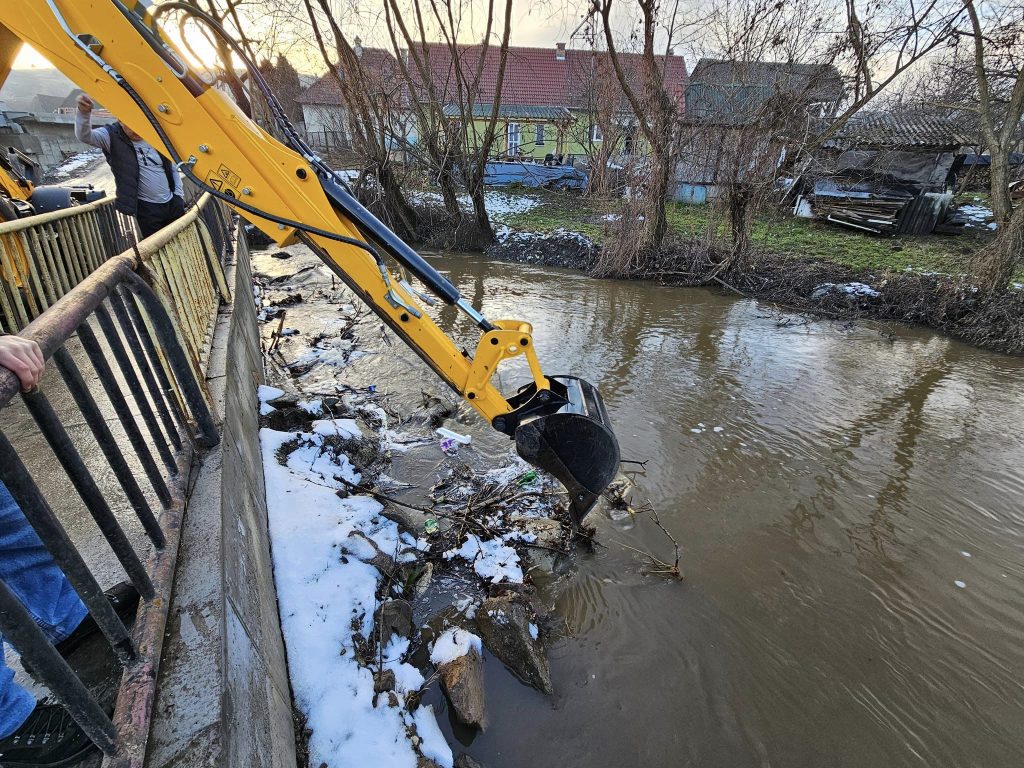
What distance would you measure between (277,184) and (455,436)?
3.15 metres

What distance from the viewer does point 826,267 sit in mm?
11547

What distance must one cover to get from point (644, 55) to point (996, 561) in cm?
1077

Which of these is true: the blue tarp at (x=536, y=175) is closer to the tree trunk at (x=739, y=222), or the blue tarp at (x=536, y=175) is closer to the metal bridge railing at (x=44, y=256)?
the tree trunk at (x=739, y=222)

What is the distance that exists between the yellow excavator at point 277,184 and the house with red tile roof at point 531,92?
10.0 metres

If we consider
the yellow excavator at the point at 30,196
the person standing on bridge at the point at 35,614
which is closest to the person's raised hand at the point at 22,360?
the person standing on bridge at the point at 35,614

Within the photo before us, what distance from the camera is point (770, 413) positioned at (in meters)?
6.14

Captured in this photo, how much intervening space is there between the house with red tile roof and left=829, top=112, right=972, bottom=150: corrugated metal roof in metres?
6.81

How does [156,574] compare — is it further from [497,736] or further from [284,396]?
[284,396]

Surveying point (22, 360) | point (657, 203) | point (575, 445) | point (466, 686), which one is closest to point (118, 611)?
point (22, 360)

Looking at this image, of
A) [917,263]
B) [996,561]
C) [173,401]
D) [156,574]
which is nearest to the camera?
[156,574]

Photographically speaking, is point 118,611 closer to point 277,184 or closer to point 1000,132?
point 277,184

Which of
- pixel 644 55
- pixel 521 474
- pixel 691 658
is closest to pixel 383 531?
pixel 521 474

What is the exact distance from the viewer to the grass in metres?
11.7

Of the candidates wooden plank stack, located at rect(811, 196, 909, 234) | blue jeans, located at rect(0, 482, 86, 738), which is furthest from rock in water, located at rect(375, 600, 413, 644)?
wooden plank stack, located at rect(811, 196, 909, 234)
